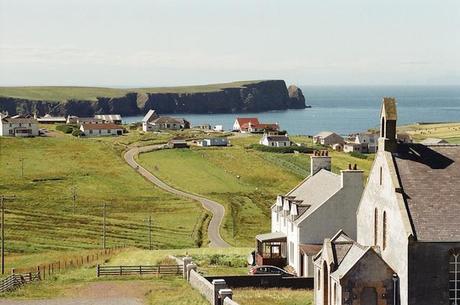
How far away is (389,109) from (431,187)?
4700 millimetres

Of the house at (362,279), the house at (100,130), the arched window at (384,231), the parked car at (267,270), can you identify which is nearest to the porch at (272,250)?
the parked car at (267,270)

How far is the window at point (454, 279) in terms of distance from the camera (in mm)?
36688

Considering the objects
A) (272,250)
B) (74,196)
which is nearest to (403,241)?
(272,250)

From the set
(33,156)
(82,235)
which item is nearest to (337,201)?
(82,235)

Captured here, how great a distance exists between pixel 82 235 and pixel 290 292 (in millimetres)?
38954

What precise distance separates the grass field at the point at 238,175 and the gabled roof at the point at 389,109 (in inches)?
1624

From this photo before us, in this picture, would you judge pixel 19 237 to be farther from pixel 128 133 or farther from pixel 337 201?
pixel 128 133

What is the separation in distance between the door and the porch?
63.7 feet

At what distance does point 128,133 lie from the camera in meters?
200

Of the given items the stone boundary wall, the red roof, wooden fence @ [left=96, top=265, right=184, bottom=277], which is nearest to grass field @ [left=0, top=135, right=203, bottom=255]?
wooden fence @ [left=96, top=265, right=184, bottom=277]

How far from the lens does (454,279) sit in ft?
120

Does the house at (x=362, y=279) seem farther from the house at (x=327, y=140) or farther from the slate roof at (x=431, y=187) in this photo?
the house at (x=327, y=140)

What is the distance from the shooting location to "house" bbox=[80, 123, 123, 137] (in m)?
192

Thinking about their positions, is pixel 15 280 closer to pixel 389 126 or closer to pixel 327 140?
pixel 389 126
